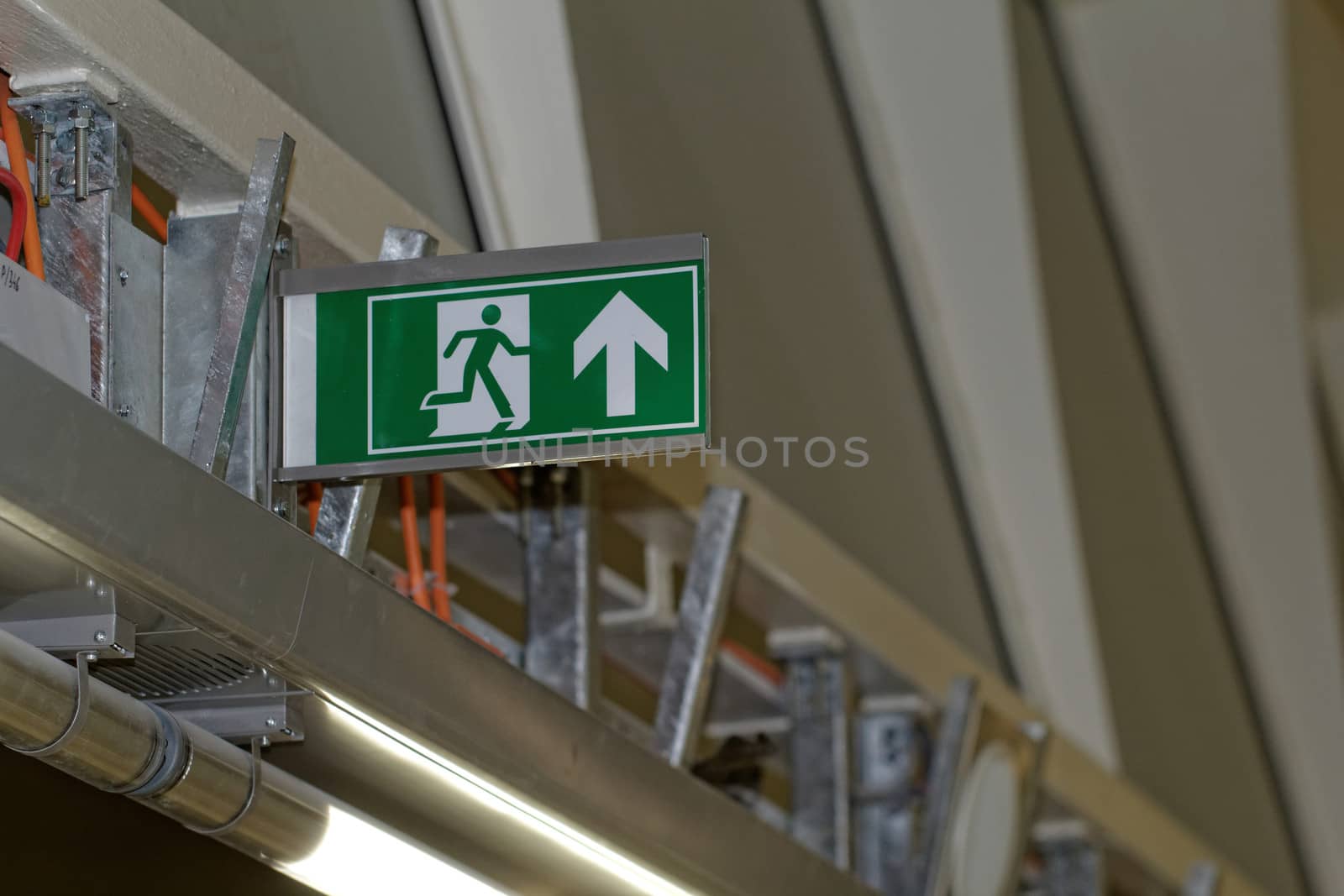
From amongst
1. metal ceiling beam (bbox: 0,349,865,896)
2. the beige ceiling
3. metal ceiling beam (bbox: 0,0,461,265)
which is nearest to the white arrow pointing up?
metal ceiling beam (bbox: 0,349,865,896)

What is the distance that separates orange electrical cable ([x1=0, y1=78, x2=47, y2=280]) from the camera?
185 centimetres

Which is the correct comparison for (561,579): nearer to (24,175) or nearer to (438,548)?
(438,548)

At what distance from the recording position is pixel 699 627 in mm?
2957

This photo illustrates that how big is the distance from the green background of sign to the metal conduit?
0.32 metres

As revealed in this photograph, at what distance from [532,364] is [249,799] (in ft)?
1.66

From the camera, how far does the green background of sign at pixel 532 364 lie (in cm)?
187

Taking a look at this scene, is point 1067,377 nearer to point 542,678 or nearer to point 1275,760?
point 1275,760

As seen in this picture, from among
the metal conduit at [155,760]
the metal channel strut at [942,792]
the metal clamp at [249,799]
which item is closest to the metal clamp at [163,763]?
the metal conduit at [155,760]

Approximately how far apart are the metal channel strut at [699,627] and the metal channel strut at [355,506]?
2.67 ft

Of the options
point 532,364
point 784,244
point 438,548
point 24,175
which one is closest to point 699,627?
point 438,548

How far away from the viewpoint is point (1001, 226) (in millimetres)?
4551

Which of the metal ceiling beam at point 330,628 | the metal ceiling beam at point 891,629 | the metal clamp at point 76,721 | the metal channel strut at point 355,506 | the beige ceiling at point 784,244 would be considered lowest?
the metal clamp at point 76,721

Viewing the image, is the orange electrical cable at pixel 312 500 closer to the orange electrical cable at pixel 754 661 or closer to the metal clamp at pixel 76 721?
the metal clamp at pixel 76 721

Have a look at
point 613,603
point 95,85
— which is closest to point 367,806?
point 95,85
